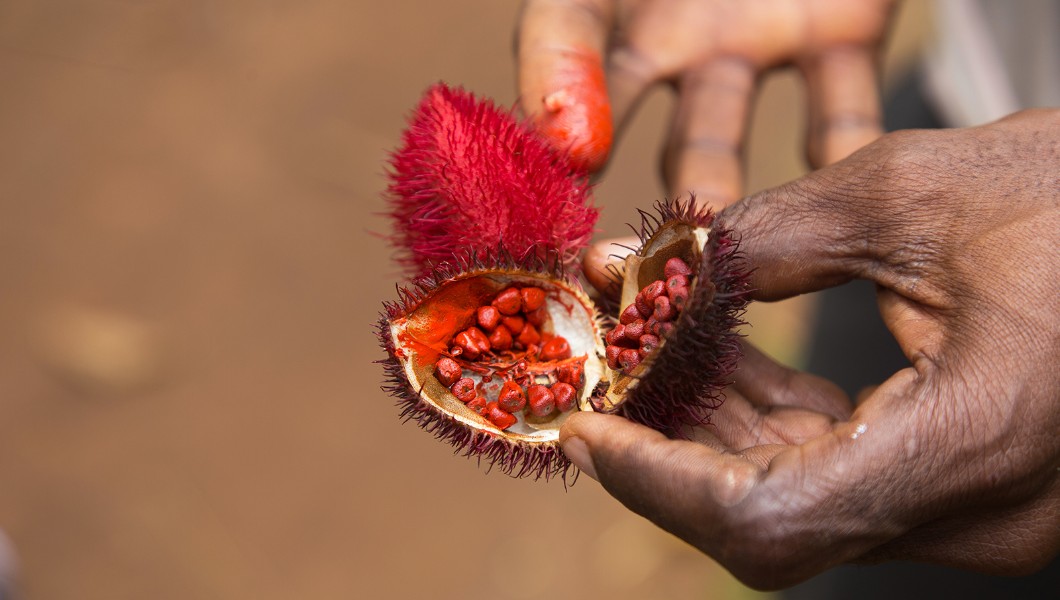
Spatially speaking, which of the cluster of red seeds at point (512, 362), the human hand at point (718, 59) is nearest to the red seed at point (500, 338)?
the cluster of red seeds at point (512, 362)

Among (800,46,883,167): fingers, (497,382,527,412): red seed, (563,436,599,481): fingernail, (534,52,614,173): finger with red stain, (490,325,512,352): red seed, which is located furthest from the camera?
(800,46,883,167): fingers

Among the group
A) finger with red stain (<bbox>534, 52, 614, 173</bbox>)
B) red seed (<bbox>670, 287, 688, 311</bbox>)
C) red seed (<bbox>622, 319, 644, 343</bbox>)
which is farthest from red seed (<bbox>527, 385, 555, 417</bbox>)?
finger with red stain (<bbox>534, 52, 614, 173</bbox>)

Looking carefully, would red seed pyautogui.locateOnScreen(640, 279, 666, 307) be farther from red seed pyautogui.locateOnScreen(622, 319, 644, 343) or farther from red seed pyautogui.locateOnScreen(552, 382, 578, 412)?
red seed pyautogui.locateOnScreen(552, 382, 578, 412)

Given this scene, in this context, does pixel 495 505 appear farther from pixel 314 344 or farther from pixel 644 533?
pixel 314 344

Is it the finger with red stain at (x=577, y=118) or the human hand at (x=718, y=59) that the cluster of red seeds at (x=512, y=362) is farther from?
the human hand at (x=718, y=59)

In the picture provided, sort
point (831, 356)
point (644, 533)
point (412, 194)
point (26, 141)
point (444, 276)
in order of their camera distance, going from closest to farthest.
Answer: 1. point (444, 276)
2. point (412, 194)
3. point (831, 356)
4. point (644, 533)
5. point (26, 141)

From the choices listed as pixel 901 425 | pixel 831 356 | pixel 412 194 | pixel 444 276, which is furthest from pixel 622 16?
pixel 901 425

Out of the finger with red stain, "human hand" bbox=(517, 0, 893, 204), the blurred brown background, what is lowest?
the blurred brown background
